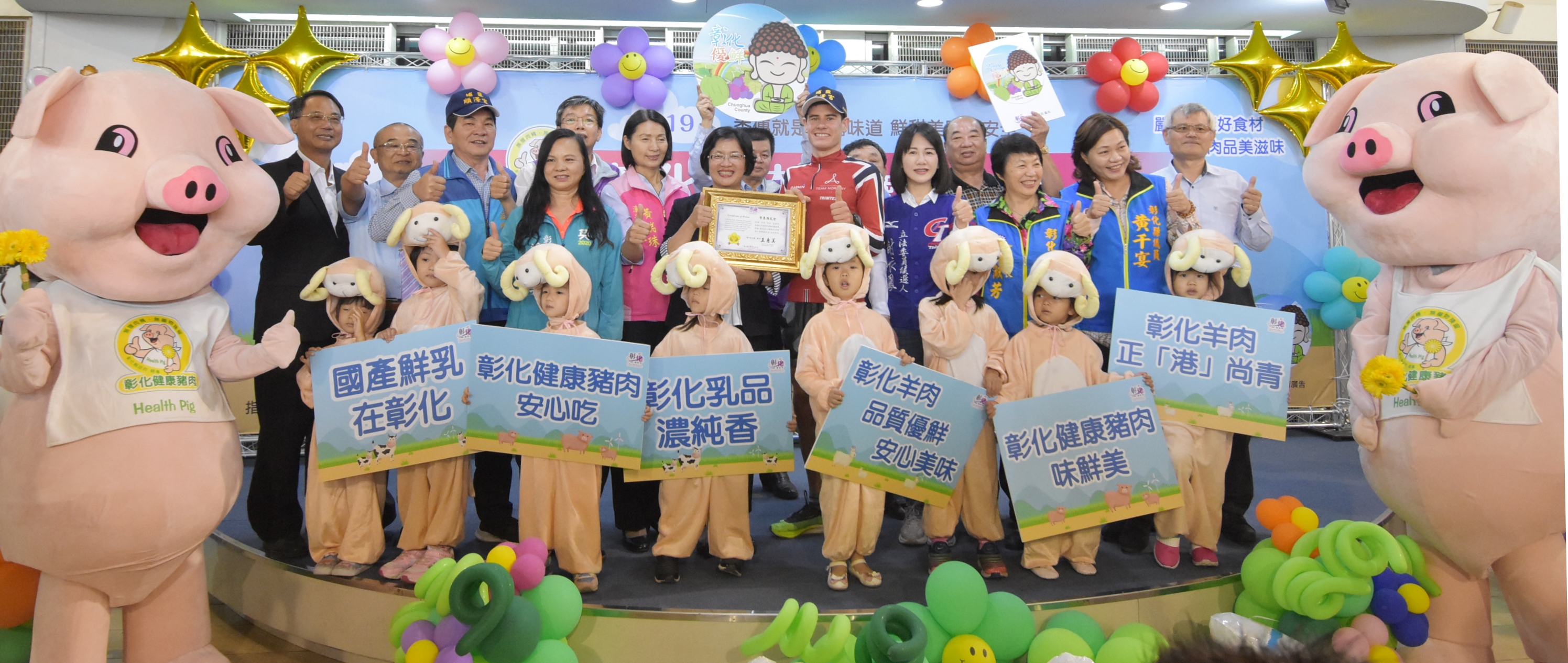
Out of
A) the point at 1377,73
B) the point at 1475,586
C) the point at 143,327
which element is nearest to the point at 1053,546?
the point at 1475,586

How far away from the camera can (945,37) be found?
260 inches

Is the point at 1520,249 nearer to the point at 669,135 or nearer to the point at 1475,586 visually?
the point at 1475,586

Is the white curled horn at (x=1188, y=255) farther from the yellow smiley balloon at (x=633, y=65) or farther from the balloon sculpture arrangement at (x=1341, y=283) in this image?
the yellow smiley balloon at (x=633, y=65)

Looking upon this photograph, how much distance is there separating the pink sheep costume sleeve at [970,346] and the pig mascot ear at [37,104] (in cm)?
268

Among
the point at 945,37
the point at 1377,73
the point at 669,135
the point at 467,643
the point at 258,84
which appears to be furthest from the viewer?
the point at 945,37

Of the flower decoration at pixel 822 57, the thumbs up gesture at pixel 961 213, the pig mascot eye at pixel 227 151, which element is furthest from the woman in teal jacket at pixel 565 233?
the flower decoration at pixel 822 57

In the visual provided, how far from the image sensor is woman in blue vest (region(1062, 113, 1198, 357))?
3812 mm

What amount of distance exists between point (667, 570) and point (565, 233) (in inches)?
52.7

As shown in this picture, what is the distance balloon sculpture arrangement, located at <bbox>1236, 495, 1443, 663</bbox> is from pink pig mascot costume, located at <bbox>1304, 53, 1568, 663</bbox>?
0.11 meters

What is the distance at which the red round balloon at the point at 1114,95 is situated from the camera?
20.7 feet

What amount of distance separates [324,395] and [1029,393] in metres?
2.45

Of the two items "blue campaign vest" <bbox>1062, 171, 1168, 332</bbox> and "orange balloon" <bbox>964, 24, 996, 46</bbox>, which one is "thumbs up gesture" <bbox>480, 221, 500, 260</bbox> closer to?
"blue campaign vest" <bbox>1062, 171, 1168, 332</bbox>

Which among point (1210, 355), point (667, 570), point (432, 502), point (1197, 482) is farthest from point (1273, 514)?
→ point (432, 502)

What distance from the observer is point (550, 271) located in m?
3.21
